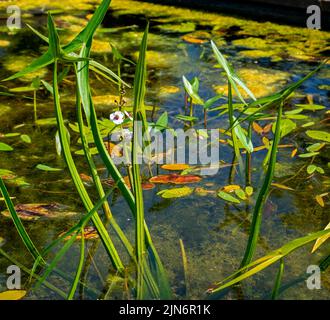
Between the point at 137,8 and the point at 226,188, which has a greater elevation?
the point at 137,8

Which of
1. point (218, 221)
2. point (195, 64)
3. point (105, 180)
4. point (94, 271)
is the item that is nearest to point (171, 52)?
point (195, 64)

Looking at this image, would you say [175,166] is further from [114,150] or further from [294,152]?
[294,152]

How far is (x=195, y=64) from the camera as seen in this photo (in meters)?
2.20

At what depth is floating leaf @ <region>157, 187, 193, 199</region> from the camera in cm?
129

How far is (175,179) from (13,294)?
20.4 inches

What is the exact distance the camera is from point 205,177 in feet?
4.51

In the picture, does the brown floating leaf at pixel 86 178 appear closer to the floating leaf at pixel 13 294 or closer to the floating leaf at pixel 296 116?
the floating leaf at pixel 13 294

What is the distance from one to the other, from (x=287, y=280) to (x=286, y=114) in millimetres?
705

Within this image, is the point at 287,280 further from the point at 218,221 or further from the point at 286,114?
the point at 286,114

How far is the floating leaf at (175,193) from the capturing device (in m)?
1.29

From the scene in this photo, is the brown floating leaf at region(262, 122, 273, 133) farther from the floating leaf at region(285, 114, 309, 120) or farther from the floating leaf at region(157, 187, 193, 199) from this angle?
the floating leaf at region(157, 187, 193, 199)

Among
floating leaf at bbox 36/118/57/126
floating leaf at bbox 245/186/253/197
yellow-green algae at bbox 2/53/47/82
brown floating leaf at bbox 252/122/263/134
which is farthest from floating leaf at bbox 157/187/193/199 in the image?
yellow-green algae at bbox 2/53/47/82

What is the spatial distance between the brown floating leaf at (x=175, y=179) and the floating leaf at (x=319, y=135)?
0.38 metres

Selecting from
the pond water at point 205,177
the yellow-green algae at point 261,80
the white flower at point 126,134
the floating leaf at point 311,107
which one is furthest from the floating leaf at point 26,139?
the floating leaf at point 311,107
